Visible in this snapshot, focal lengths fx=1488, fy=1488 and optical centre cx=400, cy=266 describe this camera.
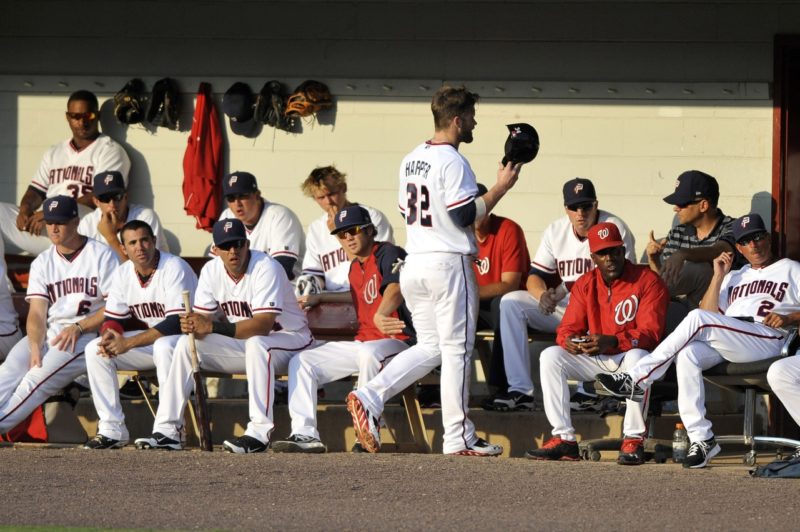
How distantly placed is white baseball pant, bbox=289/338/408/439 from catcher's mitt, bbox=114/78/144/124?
274cm

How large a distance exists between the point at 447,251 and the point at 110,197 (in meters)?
2.93

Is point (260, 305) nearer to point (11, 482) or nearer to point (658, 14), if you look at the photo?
point (11, 482)

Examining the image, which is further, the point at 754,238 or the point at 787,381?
the point at 754,238

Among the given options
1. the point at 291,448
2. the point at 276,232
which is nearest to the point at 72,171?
the point at 276,232

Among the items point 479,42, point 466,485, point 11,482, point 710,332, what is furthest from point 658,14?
point 11,482

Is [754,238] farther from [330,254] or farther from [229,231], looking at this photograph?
[229,231]

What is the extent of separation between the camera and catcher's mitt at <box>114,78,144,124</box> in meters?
9.98

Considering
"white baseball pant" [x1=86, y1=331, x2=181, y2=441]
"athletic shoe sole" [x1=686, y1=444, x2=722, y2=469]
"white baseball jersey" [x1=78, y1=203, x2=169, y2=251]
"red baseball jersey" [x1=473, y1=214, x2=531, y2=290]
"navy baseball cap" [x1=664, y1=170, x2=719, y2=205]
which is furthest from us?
"white baseball jersey" [x1=78, y1=203, x2=169, y2=251]

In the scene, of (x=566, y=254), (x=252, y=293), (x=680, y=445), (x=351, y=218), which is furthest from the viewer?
(x=566, y=254)

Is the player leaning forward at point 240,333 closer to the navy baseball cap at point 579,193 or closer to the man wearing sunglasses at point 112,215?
the man wearing sunglasses at point 112,215

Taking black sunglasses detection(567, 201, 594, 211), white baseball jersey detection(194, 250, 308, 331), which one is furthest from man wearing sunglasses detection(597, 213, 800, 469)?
white baseball jersey detection(194, 250, 308, 331)

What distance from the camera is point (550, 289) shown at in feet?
27.9

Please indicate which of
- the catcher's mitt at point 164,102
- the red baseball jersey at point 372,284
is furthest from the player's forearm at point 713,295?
the catcher's mitt at point 164,102

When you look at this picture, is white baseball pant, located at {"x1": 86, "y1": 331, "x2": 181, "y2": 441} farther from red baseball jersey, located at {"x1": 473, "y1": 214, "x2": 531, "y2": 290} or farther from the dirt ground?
red baseball jersey, located at {"x1": 473, "y1": 214, "x2": 531, "y2": 290}
